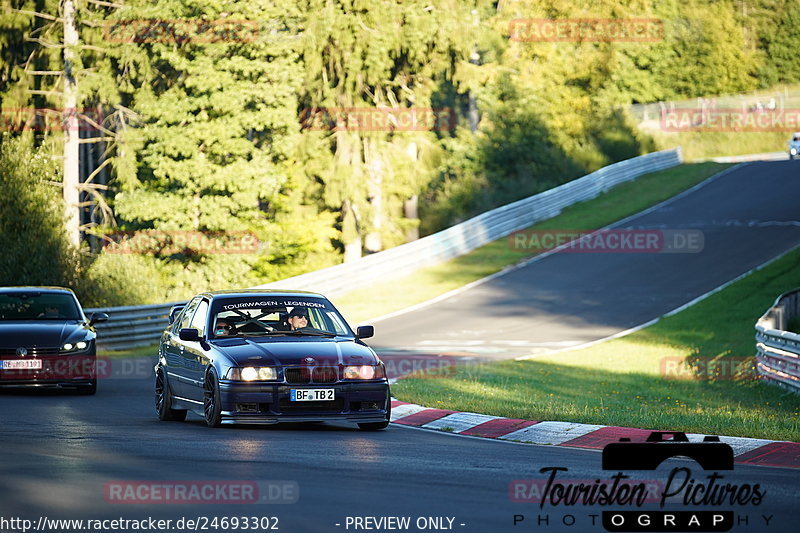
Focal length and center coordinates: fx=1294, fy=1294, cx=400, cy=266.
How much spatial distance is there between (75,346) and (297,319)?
18.1 ft

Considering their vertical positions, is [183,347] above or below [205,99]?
below

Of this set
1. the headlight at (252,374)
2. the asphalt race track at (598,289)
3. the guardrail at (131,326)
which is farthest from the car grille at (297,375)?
the guardrail at (131,326)

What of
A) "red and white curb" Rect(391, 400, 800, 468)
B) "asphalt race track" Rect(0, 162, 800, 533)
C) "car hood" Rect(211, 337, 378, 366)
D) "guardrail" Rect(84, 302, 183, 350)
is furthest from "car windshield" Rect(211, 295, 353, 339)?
"guardrail" Rect(84, 302, 183, 350)

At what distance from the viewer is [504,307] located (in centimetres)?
3306

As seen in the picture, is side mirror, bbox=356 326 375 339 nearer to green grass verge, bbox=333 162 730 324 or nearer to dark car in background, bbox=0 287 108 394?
dark car in background, bbox=0 287 108 394

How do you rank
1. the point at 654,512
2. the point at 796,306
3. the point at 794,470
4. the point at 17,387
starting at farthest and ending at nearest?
1. the point at 796,306
2. the point at 17,387
3. the point at 794,470
4. the point at 654,512

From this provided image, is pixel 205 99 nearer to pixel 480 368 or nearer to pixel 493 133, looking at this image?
pixel 493 133

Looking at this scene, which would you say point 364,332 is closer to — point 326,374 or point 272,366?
point 326,374

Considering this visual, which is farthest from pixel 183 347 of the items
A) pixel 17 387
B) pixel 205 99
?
pixel 205 99

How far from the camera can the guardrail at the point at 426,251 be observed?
28047 mm

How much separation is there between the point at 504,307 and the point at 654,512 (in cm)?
2493

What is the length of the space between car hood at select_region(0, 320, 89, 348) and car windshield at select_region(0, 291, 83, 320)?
1.89 ft

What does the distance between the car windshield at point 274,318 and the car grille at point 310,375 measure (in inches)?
39.1

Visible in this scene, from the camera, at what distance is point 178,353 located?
1456 centimetres
